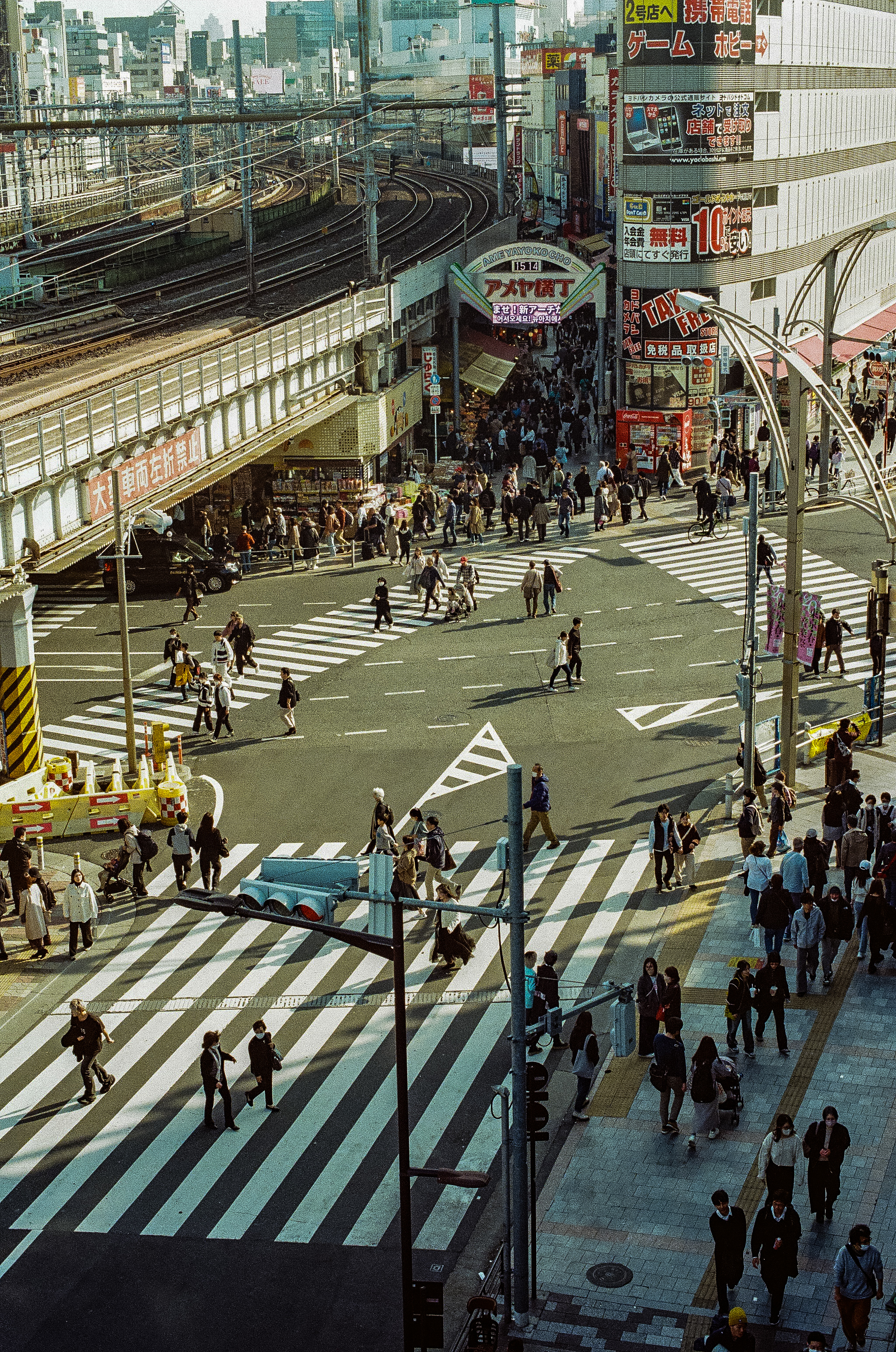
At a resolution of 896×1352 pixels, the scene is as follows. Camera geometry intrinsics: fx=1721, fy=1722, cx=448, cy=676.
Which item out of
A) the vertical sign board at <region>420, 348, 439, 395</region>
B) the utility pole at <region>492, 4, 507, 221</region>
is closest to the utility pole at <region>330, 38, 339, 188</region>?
the utility pole at <region>492, 4, 507, 221</region>

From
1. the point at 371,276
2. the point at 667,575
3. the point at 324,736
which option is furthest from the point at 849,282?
the point at 324,736

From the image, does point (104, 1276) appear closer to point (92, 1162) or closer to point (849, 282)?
point (92, 1162)

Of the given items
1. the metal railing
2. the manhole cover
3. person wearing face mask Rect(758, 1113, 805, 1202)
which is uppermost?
the metal railing

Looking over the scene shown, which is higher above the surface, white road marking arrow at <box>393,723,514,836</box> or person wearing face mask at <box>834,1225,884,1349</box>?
person wearing face mask at <box>834,1225,884,1349</box>

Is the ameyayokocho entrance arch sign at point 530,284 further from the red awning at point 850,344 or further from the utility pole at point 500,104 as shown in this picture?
the utility pole at point 500,104

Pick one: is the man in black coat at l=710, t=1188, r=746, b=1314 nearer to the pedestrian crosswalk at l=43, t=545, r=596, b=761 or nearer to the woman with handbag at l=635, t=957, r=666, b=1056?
the woman with handbag at l=635, t=957, r=666, b=1056

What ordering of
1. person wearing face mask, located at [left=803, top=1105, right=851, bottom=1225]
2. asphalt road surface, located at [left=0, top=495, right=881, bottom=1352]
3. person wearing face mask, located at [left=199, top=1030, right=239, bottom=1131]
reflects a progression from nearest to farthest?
person wearing face mask, located at [left=803, top=1105, right=851, bottom=1225] → asphalt road surface, located at [left=0, top=495, right=881, bottom=1352] → person wearing face mask, located at [left=199, top=1030, right=239, bottom=1131]

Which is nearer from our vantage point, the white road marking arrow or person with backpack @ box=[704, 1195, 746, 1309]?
person with backpack @ box=[704, 1195, 746, 1309]
